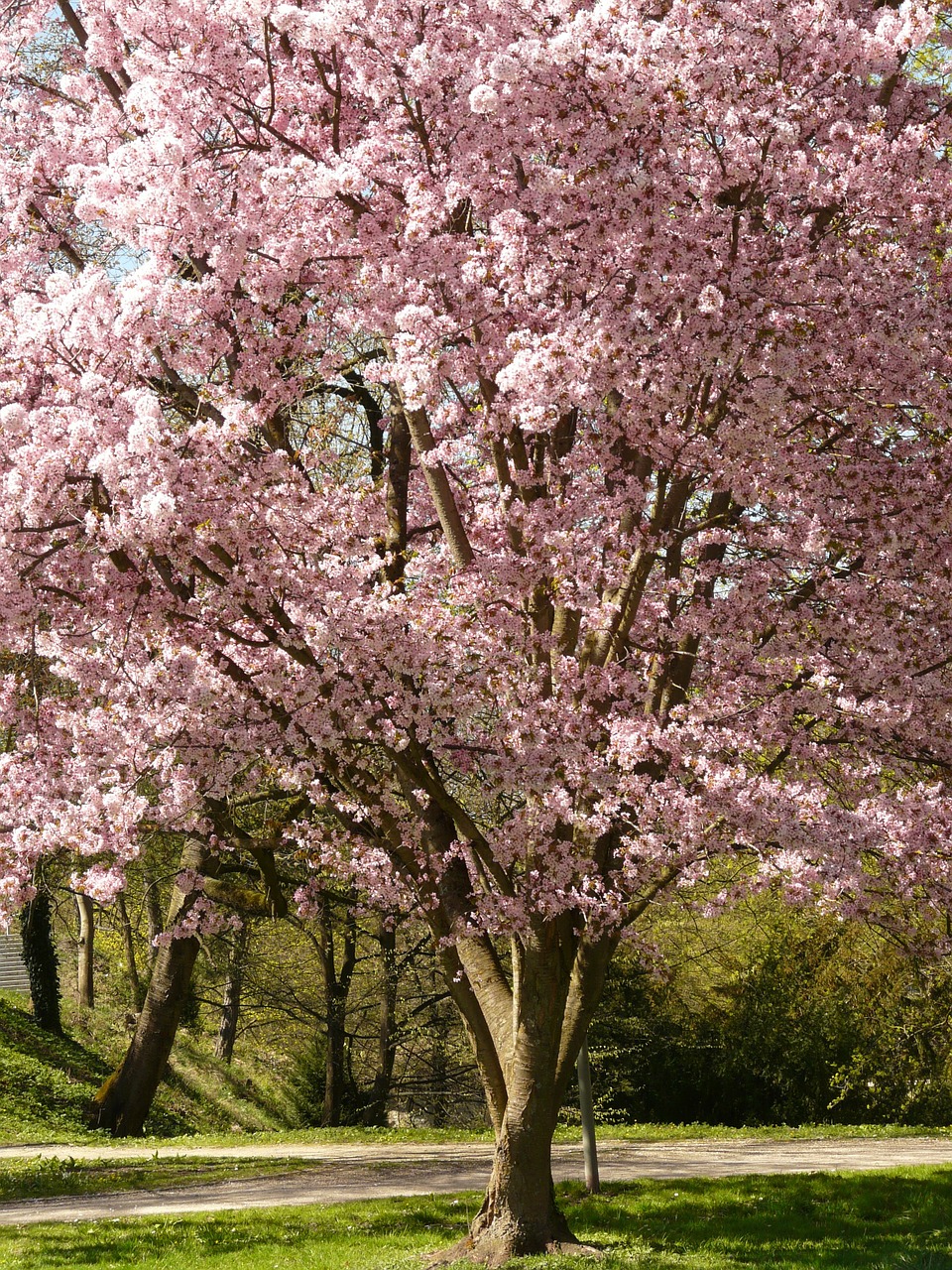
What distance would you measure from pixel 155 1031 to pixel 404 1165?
436 centimetres

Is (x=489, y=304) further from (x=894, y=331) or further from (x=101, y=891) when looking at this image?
(x=101, y=891)

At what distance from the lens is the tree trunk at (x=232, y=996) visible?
68.1 feet

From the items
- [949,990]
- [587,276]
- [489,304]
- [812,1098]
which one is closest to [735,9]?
[587,276]

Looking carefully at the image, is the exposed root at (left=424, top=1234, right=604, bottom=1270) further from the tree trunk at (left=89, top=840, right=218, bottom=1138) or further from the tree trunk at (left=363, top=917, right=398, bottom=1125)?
the tree trunk at (left=363, top=917, right=398, bottom=1125)

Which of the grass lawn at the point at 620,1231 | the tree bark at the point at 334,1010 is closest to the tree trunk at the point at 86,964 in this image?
the tree bark at the point at 334,1010

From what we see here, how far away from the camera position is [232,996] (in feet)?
75.2

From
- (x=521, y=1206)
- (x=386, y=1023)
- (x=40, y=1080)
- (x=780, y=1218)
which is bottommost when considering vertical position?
(x=780, y=1218)

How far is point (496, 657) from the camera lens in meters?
7.68

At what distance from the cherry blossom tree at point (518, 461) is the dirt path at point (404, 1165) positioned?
358 cm

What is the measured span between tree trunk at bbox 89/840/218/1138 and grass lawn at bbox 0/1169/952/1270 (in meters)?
5.90

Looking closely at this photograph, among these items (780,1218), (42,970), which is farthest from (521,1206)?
(42,970)

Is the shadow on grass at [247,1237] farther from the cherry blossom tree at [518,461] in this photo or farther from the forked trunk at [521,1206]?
the cherry blossom tree at [518,461]

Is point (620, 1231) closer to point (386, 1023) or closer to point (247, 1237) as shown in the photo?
point (247, 1237)

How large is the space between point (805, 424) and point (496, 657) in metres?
2.42
